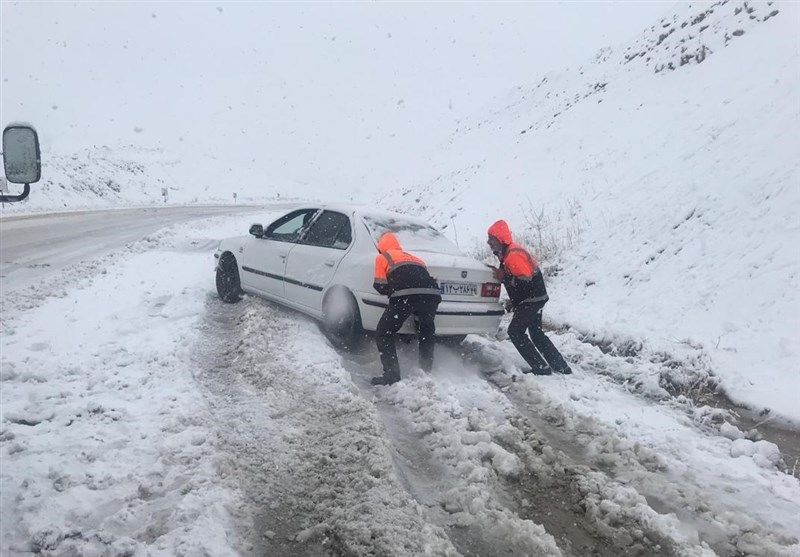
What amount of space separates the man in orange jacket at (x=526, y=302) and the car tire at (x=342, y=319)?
1554 mm

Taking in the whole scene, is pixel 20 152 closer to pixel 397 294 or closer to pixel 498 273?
pixel 397 294

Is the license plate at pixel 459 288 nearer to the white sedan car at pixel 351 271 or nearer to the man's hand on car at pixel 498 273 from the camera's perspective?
the white sedan car at pixel 351 271

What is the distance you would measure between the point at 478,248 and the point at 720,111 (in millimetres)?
4907

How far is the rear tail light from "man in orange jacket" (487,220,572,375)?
0.71ft

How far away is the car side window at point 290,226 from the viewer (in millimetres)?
6781

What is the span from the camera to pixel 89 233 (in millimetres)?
14680

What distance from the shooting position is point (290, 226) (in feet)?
23.2

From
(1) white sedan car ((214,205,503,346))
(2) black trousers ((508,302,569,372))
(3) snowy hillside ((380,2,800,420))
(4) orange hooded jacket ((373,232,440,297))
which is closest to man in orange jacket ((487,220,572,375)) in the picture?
(2) black trousers ((508,302,569,372))

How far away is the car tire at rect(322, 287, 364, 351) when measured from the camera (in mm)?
5590

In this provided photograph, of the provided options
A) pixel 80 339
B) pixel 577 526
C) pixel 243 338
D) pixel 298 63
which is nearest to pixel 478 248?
pixel 243 338

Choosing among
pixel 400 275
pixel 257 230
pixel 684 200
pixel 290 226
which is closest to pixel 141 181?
pixel 257 230

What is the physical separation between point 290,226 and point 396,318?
8.84 feet

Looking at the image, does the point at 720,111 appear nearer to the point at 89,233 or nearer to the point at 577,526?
the point at 577,526

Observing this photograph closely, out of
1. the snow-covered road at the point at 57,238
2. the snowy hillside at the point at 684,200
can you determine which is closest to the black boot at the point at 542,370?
the snowy hillside at the point at 684,200
